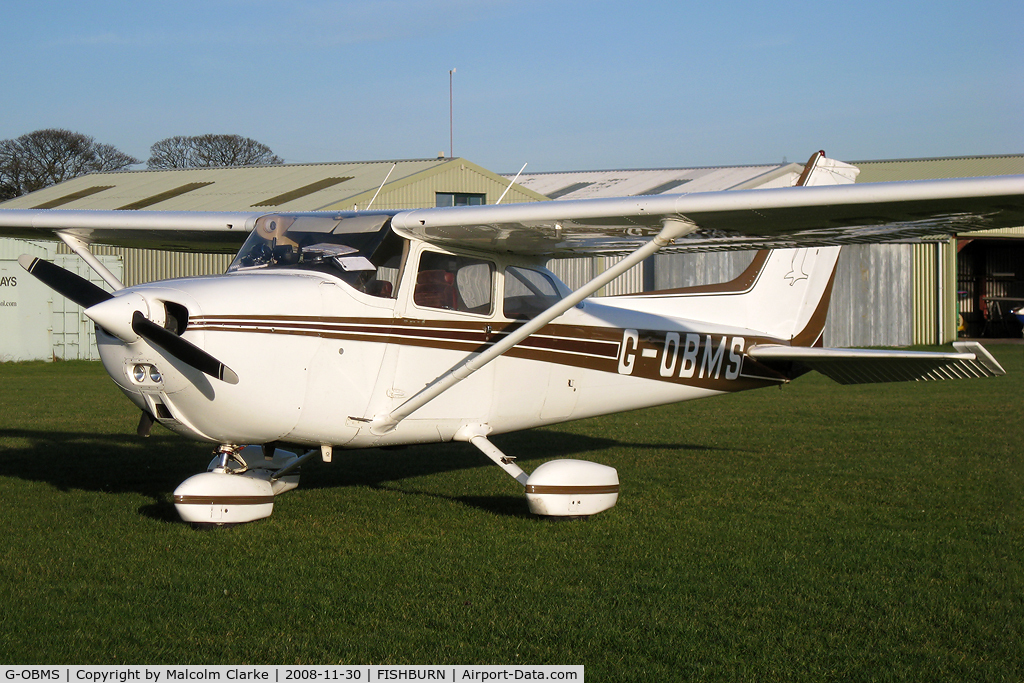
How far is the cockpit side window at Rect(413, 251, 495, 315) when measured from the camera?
6.81 m

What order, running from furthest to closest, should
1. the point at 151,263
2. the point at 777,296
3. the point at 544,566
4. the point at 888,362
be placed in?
1. the point at 151,263
2. the point at 777,296
3. the point at 888,362
4. the point at 544,566

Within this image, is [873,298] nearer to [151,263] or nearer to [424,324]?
[151,263]

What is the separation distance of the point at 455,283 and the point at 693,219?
6.00 ft

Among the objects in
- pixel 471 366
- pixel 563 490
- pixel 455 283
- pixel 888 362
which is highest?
pixel 455 283

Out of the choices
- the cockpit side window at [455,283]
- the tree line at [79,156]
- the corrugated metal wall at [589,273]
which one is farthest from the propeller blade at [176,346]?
the tree line at [79,156]

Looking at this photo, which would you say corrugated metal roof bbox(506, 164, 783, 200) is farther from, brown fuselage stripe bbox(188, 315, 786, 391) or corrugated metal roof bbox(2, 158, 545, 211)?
A: brown fuselage stripe bbox(188, 315, 786, 391)

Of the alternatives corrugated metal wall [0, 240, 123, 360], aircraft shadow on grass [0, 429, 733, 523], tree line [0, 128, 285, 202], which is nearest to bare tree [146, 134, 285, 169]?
tree line [0, 128, 285, 202]

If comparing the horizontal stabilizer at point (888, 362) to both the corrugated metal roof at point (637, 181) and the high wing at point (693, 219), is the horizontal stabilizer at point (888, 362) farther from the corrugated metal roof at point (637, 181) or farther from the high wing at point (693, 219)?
the corrugated metal roof at point (637, 181)

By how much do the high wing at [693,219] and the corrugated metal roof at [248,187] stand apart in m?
17.3

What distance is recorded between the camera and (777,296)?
375 inches

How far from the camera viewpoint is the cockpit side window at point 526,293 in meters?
7.39

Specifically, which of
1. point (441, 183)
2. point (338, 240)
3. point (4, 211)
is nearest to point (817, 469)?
point (338, 240)

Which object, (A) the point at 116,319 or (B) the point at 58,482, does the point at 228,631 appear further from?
(B) the point at 58,482

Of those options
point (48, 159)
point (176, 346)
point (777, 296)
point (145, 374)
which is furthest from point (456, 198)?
point (48, 159)
